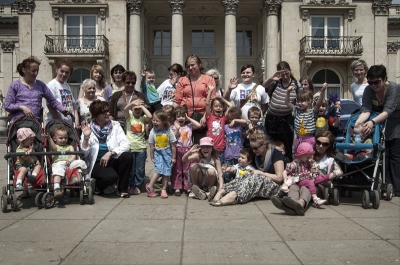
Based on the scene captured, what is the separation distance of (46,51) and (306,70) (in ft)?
59.5

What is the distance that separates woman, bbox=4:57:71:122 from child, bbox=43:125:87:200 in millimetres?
474

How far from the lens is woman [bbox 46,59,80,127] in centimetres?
774

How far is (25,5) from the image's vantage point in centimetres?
2941

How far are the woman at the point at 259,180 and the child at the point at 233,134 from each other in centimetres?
59

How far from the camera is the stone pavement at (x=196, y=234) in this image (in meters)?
4.00

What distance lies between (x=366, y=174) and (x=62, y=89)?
18.2 feet

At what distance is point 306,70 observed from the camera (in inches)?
1192

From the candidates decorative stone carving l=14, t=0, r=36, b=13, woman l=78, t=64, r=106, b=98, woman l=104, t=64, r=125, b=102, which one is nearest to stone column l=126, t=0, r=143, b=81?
decorative stone carving l=14, t=0, r=36, b=13

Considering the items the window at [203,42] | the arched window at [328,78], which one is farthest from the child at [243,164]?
the window at [203,42]

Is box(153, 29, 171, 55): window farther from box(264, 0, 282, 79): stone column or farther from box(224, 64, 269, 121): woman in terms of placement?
box(224, 64, 269, 121): woman

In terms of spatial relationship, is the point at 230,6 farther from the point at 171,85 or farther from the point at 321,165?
the point at 321,165

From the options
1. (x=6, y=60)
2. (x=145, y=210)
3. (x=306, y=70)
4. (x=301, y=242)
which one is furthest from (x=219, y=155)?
(x=6, y=60)

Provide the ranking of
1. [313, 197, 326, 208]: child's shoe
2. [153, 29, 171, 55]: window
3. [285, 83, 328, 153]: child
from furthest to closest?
1. [153, 29, 171, 55]: window
2. [285, 83, 328, 153]: child
3. [313, 197, 326, 208]: child's shoe

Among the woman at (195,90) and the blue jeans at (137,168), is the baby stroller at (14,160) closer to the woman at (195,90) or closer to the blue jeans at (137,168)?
the blue jeans at (137,168)
